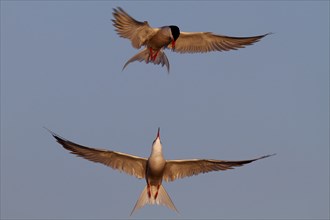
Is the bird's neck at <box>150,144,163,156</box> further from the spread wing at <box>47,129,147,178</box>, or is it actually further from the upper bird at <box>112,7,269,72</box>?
the upper bird at <box>112,7,269,72</box>

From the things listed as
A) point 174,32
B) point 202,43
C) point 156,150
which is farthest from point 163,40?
point 156,150

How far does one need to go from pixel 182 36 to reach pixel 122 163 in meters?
3.59

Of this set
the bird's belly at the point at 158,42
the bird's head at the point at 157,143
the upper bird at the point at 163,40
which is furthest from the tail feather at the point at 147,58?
the bird's head at the point at 157,143

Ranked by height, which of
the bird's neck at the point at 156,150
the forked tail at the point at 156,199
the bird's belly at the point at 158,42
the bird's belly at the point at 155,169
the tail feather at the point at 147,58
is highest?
the bird's belly at the point at 158,42

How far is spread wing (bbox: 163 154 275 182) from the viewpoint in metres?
14.4

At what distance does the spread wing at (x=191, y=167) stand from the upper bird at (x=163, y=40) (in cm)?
239

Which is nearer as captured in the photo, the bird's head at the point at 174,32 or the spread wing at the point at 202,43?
the bird's head at the point at 174,32

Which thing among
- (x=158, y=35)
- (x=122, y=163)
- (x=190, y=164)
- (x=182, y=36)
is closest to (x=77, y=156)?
(x=122, y=163)

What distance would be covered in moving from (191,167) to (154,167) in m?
0.75

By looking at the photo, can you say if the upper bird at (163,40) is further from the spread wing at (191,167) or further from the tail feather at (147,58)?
the spread wing at (191,167)

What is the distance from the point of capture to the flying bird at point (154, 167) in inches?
580

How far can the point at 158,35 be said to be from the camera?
1577 centimetres

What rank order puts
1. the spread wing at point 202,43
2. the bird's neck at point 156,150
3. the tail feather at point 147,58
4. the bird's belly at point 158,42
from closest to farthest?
the bird's neck at point 156,150 → the bird's belly at point 158,42 → the tail feather at point 147,58 → the spread wing at point 202,43

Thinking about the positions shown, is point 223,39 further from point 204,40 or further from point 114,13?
point 114,13
